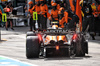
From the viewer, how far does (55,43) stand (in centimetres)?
1058

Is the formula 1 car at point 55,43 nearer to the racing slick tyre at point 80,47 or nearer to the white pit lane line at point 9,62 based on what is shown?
the racing slick tyre at point 80,47

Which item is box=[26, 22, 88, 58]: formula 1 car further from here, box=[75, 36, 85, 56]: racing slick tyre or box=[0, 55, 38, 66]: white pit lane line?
box=[0, 55, 38, 66]: white pit lane line

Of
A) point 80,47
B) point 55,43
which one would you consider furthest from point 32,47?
point 80,47

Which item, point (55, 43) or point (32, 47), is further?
point (55, 43)

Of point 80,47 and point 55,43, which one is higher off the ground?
point 55,43

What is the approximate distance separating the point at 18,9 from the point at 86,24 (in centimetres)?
1795

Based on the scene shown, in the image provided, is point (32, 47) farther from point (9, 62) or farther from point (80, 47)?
point (80, 47)

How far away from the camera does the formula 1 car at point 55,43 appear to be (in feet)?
33.9

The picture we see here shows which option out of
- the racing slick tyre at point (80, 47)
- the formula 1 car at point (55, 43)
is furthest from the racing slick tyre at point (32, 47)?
the racing slick tyre at point (80, 47)

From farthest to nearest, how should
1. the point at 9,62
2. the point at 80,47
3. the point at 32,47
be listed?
1. the point at 80,47
2. the point at 32,47
3. the point at 9,62

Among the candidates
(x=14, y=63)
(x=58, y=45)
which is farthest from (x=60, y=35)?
(x=14, y=63)

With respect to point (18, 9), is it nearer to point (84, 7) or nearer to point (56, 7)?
point (56, 7)

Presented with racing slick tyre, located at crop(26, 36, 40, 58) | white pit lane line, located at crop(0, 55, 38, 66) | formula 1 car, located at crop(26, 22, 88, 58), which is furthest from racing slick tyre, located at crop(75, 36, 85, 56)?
white pit lane line, located at crop(0, 55, 38, 66)

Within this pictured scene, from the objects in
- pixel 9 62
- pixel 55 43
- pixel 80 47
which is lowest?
pixel 9 62
